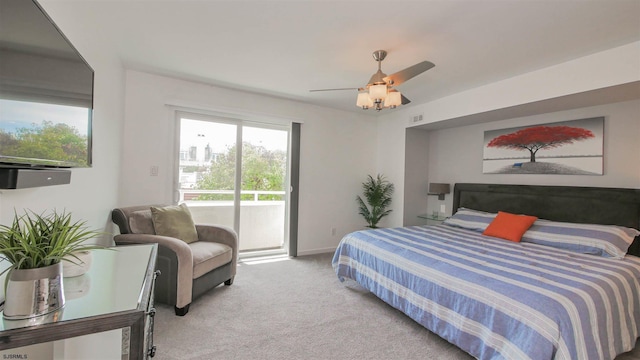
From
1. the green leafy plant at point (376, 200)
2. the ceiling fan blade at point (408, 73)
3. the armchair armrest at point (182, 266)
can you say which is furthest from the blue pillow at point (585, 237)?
the armchair armrest at point (182, 266)

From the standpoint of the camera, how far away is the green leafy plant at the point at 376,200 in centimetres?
454

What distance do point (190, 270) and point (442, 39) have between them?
292cm

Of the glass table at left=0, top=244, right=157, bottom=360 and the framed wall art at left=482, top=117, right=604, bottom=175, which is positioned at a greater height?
Result: the framed wall art at left=482, top=117, right=604, bottom=175

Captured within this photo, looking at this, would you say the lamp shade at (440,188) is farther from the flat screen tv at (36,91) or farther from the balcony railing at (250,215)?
the flat screen tv at (36,91)

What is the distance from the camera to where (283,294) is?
2836mm

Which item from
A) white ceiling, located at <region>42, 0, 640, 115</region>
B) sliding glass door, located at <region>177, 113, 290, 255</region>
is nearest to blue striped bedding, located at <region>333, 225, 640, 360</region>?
white ceiling, located at <region>42, 0, 640, 115</region>

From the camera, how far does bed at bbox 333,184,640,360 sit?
1484mm

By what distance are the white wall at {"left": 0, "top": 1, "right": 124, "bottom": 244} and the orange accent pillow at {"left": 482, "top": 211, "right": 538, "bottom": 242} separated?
3.83 m

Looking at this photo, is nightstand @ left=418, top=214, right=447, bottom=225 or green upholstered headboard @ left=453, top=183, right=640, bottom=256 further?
nightstand @ left=418, top=214, right=447, bottom=225

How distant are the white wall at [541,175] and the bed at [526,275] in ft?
0.48

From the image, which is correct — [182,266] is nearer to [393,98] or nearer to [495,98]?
[393,98]

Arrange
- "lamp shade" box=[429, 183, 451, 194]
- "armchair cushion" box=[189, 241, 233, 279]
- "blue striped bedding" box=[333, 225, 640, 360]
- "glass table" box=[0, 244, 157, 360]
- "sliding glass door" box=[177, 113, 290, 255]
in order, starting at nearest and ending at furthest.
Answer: "glass table" box=[0, 244, 157, 360] < "blue striped bedding" box=[333, 225, 640, 360] < "armchair cushion" box=[189, 241, 233, 279] < "sliding glass door" box=[177, 113, 290, 255] < "lamp shade" box=[429, 183, 451, 194]

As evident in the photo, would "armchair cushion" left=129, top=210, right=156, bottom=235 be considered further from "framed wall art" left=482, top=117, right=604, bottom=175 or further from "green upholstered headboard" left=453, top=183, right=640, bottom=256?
"framed wall art" left=482, top=117, right=604, bottom=175

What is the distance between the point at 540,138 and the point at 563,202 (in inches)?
31.3
